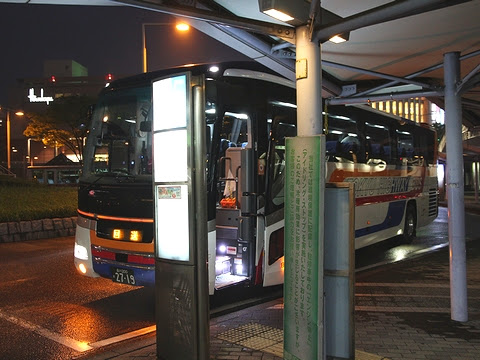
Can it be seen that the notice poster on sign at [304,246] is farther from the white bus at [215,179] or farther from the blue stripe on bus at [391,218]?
the blue stripe on bus at [391,218]

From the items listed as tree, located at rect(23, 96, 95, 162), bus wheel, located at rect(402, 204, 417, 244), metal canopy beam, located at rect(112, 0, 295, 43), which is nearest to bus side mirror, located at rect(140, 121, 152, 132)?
metal canopy beam, located at rect(112, 0, 295, 43)

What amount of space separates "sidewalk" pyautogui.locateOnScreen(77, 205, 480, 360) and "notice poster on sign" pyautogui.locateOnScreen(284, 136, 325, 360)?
941mm

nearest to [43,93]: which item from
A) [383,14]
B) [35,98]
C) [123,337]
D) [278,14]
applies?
[35,98]

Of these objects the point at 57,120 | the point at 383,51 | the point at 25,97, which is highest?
the point at 25,97

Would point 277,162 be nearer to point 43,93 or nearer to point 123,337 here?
point 123,337

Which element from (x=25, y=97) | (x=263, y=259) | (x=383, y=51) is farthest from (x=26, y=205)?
(x=25, y=97)

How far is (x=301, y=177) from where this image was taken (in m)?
4.02

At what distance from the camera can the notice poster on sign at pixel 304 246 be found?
3896mm

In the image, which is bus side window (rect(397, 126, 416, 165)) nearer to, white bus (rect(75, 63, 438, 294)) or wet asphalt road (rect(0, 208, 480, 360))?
wet asphalt road (rect(0, 208, 480, 360))

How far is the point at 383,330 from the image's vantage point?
5625 millimetres

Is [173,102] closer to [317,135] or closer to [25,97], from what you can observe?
[317,135]

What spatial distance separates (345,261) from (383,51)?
12.2 feet

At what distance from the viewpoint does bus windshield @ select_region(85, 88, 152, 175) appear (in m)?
6.98

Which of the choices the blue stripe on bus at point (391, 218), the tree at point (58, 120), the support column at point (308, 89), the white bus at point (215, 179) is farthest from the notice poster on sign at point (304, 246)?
the tree at point (58, 120)
